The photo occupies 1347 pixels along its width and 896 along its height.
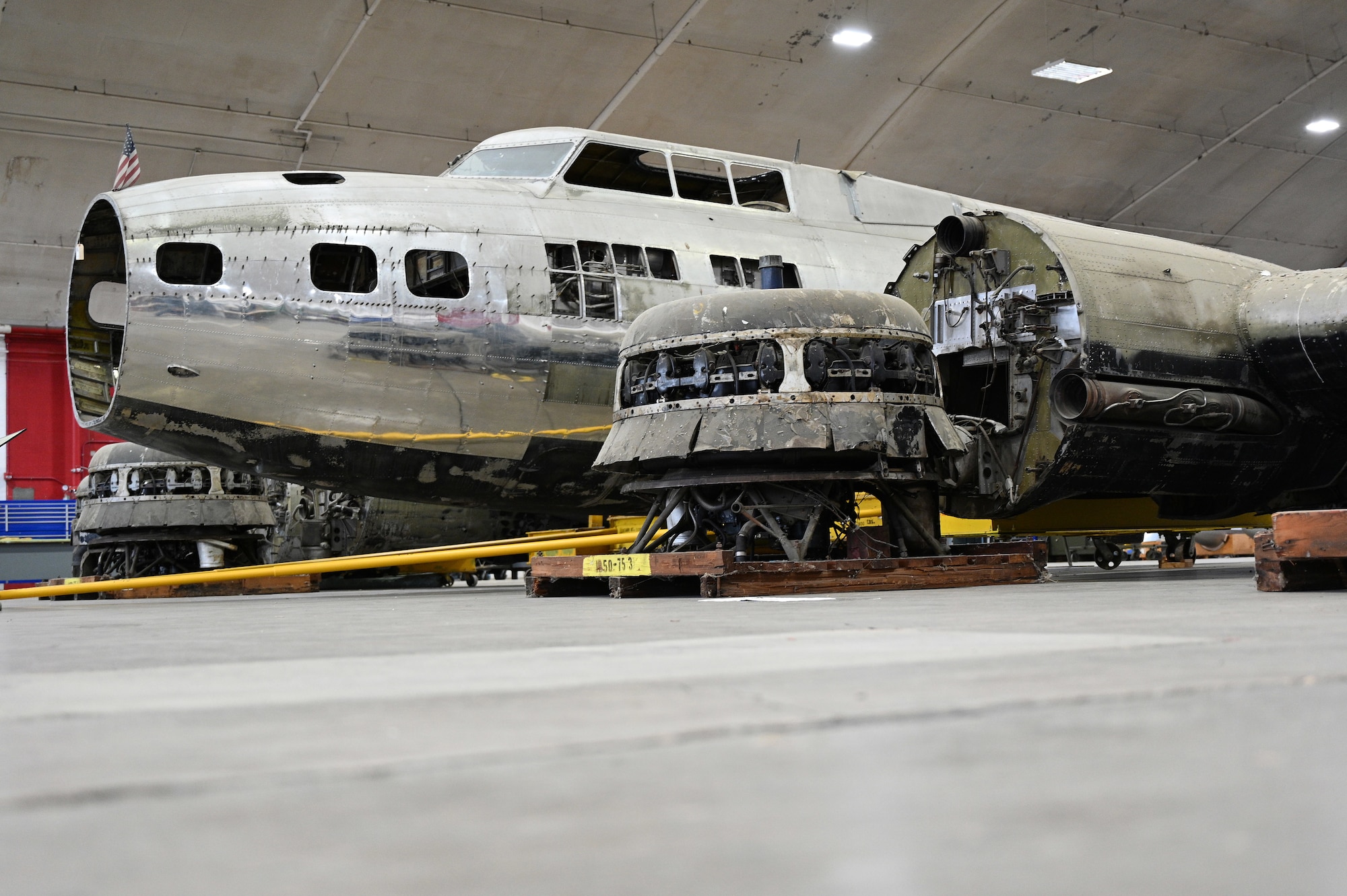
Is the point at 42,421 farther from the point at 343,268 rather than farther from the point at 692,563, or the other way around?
the point at 692,563

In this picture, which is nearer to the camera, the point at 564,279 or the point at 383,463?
the point at 383,463

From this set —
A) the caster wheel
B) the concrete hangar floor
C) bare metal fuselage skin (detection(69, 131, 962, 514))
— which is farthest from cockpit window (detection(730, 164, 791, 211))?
the concrete hangar floor

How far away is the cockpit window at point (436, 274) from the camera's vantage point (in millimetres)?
9719

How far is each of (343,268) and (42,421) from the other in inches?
922

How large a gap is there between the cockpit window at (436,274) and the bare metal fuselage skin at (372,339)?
0.15m

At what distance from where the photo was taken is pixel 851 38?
78.0ft

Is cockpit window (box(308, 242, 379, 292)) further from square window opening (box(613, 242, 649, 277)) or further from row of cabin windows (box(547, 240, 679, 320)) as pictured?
square window opening (box(613, 242, 649, 277))

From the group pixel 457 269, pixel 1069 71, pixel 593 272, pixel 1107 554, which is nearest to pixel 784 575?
pixel 593 272

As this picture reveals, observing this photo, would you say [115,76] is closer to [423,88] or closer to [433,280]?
[423,88]

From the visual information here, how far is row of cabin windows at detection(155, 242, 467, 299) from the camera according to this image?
8938 millimetres

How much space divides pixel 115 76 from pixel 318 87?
3.35 metres

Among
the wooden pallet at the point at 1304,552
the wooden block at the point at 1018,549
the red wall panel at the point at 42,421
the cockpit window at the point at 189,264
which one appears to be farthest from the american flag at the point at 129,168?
the red wall panel at the point at 42,421

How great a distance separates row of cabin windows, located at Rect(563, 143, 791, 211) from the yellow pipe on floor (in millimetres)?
3170

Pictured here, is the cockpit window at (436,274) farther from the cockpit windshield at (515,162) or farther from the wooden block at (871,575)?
the wooden block at (871,575)
